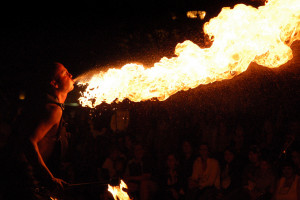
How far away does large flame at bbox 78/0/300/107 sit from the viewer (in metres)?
3.72

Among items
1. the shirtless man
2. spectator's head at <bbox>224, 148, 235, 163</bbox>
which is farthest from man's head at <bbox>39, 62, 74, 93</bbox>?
spectator's head at <bbox>224, 148, 235, 163</bbox>

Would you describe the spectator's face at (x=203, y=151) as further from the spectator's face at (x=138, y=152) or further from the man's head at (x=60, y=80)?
the man's head at (x=60, y=80)

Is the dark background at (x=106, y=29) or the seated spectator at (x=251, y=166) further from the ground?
the dark background at (x=106, y=29)

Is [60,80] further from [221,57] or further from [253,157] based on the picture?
[253,157]

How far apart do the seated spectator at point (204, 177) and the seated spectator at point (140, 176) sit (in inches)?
32.0

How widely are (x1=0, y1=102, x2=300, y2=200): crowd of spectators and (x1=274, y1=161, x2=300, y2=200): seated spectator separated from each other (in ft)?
0.05

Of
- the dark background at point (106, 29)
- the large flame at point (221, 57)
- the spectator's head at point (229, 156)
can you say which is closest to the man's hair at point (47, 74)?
the large flame at point (221, 57)

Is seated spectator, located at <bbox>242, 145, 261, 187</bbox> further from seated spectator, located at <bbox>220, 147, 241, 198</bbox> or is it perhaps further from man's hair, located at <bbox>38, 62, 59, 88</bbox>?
man's hair, located at <bbox>38, 62, 59, 88</bbox>

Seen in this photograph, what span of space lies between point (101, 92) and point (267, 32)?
7.43 feet

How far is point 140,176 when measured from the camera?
622 centimetres

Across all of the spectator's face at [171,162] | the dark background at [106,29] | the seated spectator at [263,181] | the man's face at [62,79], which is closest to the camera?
the man's face at [62,79]

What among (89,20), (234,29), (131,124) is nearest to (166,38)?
(89,20)

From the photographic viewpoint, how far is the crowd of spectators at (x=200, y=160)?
17.7 feet

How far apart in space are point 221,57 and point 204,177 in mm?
2863
